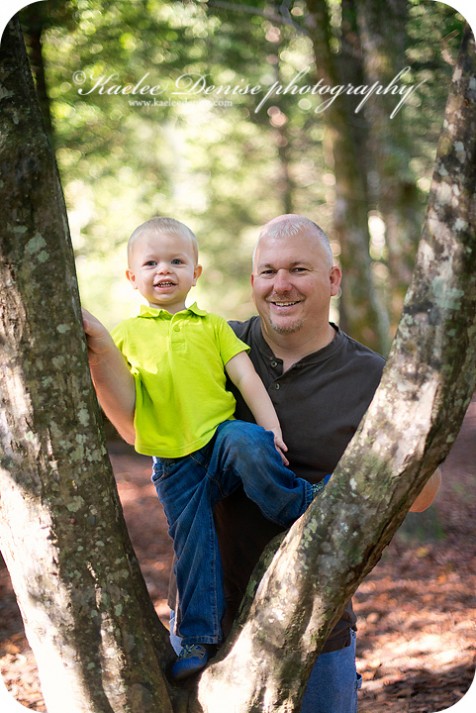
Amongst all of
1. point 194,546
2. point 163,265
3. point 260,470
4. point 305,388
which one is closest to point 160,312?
point 163,265

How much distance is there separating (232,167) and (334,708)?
1168 cm

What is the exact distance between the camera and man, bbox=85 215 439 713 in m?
2.44

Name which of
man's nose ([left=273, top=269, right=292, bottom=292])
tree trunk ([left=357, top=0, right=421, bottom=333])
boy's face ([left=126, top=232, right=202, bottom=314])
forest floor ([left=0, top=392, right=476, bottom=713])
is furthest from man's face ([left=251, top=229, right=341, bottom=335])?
tree trunk ([left=357, top=0, right=421, bottom=333])

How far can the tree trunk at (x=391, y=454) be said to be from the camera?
5.32ft

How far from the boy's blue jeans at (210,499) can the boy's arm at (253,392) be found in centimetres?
12

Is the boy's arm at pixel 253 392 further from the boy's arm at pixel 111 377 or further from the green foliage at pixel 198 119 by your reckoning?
the green foliage at pixel 198 119

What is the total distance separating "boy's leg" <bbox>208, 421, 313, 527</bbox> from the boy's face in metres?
0.54

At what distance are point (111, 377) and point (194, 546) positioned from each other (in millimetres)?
617

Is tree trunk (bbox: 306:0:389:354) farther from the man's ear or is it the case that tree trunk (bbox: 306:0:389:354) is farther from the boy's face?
the boy's face

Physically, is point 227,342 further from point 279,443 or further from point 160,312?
point 279,443

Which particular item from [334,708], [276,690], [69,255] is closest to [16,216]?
[69,255]

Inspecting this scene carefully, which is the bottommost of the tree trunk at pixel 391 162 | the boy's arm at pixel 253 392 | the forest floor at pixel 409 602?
the forest floor at pixel 409 602

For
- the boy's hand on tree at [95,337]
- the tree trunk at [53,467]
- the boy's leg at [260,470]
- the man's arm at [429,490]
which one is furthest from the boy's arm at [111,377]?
the man's arm at [429,490]

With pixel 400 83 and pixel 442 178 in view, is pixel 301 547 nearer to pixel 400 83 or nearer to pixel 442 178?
pixel 442 178
